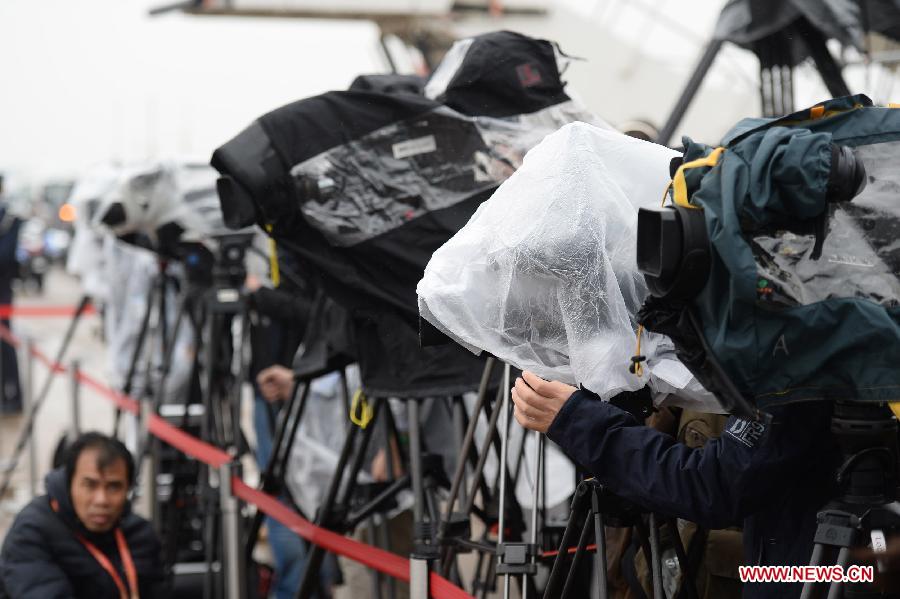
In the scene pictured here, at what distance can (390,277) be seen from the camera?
3266 millimetres

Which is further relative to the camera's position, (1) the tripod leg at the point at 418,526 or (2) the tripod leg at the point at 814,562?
(1) the tripod leg at the point at 418,526

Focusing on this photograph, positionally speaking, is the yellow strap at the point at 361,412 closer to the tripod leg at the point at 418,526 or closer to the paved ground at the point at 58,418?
the tripod leg at the point at 418,526

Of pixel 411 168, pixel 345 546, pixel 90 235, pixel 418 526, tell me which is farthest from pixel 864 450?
pixel 90 235

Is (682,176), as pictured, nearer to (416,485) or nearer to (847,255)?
(847,255)

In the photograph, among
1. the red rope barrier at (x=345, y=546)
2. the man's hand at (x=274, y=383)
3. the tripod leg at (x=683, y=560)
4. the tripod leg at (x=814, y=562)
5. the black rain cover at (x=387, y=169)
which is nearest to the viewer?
the tripod leg at (x=814, y=562)

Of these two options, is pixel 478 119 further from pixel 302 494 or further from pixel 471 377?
pixel 302 494

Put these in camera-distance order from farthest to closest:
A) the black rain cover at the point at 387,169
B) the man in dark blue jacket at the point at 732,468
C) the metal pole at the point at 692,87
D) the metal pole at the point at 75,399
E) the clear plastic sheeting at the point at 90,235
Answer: the metal pole at the point at 75,399, the clear plastic sheeting at the point at 90,235, the metal pole at the point at 692,87, the black rain cover at the point at 387,169, the man in dark blue jacket at the point at 732,468

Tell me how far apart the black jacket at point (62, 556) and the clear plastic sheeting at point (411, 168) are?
1.53 meters

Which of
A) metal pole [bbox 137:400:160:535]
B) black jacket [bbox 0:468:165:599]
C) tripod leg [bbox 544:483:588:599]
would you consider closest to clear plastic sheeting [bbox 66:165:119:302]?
metal pole [bbox 137:400:160:535]

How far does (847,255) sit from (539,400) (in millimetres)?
668

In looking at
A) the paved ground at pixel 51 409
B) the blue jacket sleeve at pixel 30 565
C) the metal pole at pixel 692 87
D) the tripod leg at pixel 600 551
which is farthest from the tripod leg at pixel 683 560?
the paved ground at pixel 51 409

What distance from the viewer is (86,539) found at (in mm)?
4043

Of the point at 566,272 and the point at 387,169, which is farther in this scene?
the point at 387,169

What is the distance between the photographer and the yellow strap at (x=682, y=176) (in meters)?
1.85
